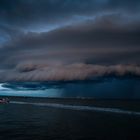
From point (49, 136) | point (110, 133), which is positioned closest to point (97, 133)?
point (110, 133)

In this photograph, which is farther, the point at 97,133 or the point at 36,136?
the point at 97,133

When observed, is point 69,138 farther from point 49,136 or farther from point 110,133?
point 110,133

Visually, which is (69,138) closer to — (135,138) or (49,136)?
(49,136)

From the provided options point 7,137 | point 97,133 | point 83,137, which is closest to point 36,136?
point 7,137

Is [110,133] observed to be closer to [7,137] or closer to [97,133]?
[97,133]

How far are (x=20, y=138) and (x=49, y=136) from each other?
596 centimetres

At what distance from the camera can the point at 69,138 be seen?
4784 centimetres

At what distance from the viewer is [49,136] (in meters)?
50.0

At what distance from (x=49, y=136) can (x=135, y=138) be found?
17437 millimetres

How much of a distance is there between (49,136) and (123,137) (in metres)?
15.2

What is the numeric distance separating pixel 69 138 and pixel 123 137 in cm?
1133

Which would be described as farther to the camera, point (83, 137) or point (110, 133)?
point (110, 133)

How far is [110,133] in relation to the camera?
54.6 meters

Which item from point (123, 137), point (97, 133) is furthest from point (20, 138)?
point (123, 137)
